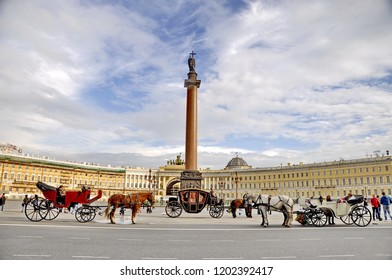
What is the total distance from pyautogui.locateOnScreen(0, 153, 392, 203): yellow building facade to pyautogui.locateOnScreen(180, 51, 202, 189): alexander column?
35.0 m

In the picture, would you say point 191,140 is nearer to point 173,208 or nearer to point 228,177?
point 173,208

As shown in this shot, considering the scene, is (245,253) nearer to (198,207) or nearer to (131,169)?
(198,207)

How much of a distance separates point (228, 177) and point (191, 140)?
97.5 metres

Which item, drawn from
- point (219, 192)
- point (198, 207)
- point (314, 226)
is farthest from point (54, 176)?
point (314, 226)

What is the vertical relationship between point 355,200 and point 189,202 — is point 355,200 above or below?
above

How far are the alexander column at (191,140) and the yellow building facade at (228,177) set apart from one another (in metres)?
35.0

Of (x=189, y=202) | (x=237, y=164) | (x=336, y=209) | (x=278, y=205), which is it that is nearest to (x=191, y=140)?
(x=189, y=202)

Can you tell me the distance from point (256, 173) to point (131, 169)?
56.3m

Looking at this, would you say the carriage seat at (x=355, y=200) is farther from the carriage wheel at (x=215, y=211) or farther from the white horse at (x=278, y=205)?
the carriage wheel at (x=215, y=211)

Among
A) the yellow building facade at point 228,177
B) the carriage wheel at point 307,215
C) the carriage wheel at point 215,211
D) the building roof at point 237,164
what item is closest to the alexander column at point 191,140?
the carriage wheel at point 215,211

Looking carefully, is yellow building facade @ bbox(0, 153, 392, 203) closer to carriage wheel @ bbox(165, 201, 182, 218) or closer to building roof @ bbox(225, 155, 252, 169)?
building roof @ bbox(225, 155, 252, 169)

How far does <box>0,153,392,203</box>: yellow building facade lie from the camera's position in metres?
82.1

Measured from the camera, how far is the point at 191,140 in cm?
2897
